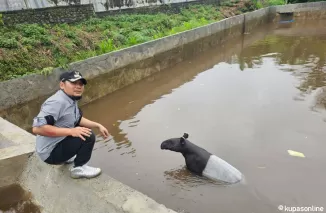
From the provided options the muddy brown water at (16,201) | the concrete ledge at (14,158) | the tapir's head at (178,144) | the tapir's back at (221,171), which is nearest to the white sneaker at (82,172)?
the muddy brown water at (16,201)

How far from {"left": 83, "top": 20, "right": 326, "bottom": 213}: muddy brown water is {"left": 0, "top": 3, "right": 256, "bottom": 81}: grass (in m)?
1.59

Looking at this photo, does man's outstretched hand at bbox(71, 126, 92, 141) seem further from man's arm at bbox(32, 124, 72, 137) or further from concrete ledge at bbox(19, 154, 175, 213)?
concrete ledge at bbox(19, 154, 175, 213)

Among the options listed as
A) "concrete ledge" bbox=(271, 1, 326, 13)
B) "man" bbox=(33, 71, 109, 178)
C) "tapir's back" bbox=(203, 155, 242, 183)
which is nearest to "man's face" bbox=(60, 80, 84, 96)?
"man" bbox=(33, 71, 109, 178)

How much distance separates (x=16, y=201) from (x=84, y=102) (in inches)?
172

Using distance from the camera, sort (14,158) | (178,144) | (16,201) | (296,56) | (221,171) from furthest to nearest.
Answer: (296,56) → (178,144) → (221,171) → (14,158) → (16,201)

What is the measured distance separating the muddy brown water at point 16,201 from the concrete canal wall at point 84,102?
0.24 feet

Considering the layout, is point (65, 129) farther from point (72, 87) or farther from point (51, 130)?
point (72, 87)

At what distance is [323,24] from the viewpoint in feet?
74.8

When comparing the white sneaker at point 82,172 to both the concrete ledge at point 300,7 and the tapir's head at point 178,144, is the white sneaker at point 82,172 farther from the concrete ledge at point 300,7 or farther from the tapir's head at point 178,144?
the concrete ledge at point 300,7

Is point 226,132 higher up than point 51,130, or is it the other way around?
point 51,130

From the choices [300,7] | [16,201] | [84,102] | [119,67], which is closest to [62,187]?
[16,201]

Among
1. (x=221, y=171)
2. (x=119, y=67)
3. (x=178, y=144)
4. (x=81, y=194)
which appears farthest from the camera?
(x=119, y=67)

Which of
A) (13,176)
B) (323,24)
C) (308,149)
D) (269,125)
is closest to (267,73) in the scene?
(269,125)

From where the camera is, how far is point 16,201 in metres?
4.01
